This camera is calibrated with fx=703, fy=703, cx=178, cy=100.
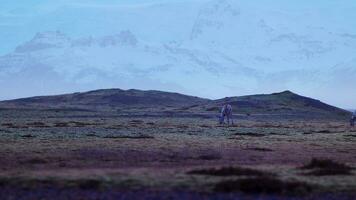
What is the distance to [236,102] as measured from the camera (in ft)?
458

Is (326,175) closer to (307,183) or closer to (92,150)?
(307,183)

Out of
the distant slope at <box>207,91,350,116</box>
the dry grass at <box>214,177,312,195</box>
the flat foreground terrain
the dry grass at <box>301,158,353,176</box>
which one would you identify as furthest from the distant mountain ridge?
the dry grass at <box>214,177,312,195</box>

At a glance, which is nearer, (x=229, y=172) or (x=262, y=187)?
(x=262, y=187)

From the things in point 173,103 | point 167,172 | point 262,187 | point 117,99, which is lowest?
point 262,187

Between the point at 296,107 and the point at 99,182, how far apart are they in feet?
388

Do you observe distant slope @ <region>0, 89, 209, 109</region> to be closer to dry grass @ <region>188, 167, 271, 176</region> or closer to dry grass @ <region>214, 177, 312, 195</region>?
dry grass @ <region>188, 167, 271, 176</region>

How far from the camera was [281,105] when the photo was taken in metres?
137

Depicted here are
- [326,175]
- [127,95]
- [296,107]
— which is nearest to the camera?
[326,175]

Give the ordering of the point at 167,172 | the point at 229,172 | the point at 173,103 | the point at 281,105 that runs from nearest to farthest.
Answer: the point at 229,172 → the point at 167,172 → the point at 281,105 → the point at 173,103

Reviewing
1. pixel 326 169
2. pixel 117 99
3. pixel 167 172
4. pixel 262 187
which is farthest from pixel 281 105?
pixel 262 187

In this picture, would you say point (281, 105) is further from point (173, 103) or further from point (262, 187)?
point (262, 187)

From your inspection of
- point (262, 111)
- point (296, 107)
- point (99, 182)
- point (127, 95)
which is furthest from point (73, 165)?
point (127, 95)

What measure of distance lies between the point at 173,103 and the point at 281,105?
45.8 metres

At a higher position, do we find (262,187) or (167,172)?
(167,172)
